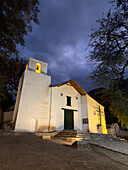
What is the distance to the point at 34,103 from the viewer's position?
1185cm

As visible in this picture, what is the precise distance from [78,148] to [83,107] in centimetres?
957

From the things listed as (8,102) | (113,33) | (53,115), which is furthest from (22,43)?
(8,102)

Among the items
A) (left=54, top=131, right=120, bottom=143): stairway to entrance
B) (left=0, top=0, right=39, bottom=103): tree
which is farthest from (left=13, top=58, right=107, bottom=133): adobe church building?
(left=0, top=0, right=39, bottom=103): tree

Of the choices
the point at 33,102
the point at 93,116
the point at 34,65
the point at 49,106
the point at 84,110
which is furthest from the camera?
the point at 93,116

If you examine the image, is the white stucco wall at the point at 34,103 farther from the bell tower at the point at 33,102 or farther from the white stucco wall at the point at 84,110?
the white stucco wall at the point at 84,110

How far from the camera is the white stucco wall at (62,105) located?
41.3ft

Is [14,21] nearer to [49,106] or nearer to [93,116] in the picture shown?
[49,106]

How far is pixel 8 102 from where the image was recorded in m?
19.3

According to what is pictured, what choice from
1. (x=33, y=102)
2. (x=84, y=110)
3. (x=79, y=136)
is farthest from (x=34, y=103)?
(x=84, y=110)

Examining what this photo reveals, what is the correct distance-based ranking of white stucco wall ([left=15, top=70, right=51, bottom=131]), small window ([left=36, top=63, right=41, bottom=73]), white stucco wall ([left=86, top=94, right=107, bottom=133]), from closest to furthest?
white stucco wall ([left=15, top=70, right=51, bottom=131])
small window ([left=36, top=63, right=41, bottom=73])
white stucco wall ([left=86, top=94, right=107, bottom=133])

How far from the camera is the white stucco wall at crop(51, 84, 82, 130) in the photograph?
12587 millimetres

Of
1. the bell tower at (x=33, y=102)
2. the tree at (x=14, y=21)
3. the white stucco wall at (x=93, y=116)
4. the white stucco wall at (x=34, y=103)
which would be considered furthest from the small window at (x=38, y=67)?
the tree at (x=14, y=21)

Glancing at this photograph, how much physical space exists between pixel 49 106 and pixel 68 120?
2926 mm

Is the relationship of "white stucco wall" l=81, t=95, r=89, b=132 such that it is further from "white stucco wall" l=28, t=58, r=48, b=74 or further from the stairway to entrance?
"white stucco wall" l=28, t=58, r=48, b=74
